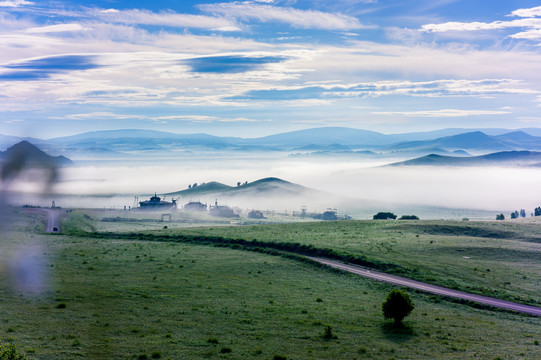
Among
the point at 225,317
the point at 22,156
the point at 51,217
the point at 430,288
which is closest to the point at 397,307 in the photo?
the point at 225,317

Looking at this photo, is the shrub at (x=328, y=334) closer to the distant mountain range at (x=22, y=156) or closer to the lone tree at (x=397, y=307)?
the lone tree at (x=397, y=307)

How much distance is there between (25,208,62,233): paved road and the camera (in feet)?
380

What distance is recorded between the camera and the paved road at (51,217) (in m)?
116

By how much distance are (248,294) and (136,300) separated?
1221 centimetres

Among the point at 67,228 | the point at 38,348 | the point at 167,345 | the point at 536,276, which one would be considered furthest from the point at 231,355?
the point at 67,228

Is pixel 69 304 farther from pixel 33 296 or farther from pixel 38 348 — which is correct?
pixel 38 348

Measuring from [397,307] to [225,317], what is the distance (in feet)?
51.9

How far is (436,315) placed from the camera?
1912 inches

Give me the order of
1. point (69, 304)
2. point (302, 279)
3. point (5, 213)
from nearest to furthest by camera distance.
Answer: point (5, 213), point (69, 304), point (302, 279)

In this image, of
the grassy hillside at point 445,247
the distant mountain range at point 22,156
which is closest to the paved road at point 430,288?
the grassy hillside at point 445,247

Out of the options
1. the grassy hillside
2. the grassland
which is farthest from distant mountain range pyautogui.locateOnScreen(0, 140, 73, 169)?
the grassy hillside

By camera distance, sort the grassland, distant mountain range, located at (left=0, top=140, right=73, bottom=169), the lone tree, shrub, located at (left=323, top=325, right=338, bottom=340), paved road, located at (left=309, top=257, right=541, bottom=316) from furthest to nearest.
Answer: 1. paved road, located at (left=309, top=257, right=541, bottom=316)
2. the lone tree
3. shrub, located at (left=323, top=325, right=338, bottom=340)
4. the grassland
5. distant mountain range, located at (left=0, top=140, right=73, bottom=169)

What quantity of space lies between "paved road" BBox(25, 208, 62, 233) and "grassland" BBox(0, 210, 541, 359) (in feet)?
157

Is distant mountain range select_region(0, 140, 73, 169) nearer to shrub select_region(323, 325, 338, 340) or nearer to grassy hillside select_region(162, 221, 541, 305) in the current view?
shrub select_region(323, 325, 338, 340)
